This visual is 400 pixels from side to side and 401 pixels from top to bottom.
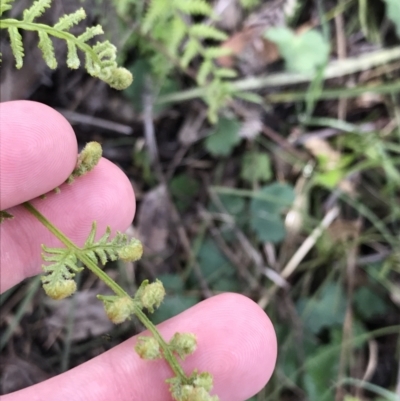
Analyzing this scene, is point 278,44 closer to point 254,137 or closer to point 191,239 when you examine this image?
point 254,137

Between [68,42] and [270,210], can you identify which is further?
[270,210]

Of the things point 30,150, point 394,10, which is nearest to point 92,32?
point 30,150

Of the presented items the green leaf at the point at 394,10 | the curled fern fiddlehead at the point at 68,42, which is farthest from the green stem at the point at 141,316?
the green leaf at the point at 394,10

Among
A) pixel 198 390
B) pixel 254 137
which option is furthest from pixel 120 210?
pixel 254 137

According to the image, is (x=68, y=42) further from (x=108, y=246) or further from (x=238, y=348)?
(x=238, y=348)

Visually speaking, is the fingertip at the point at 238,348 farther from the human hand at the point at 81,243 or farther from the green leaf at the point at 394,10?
the green leaf at the point at 394,10

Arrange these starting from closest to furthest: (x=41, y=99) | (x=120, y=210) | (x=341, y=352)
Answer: (x=120, y=210) → (x=41, y=99) → (x=341, y=352)

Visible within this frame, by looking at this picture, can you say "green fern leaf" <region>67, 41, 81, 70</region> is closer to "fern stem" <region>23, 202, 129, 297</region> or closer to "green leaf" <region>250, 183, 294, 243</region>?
"fern stem" <region>23, 202, 129, 297</region>
